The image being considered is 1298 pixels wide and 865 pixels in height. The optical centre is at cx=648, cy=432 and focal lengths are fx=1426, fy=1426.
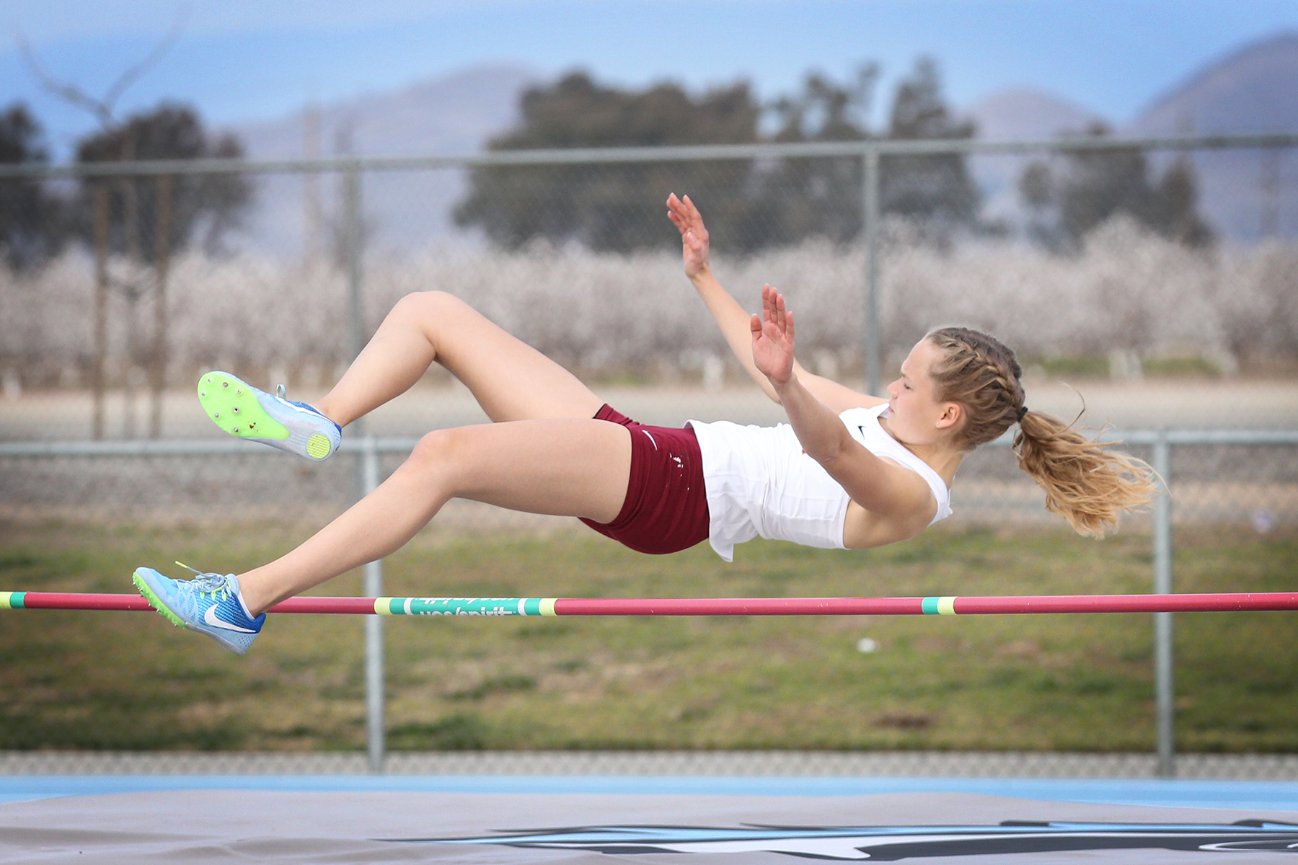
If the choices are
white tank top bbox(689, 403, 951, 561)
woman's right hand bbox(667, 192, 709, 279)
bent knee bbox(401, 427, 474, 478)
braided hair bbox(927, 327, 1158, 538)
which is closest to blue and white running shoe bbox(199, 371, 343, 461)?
bent knee bbox(401, 427, 474, 478)

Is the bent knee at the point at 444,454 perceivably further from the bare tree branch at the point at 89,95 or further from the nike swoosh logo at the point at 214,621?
the bare tree branch at the point at 89,95

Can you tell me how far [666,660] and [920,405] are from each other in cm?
367

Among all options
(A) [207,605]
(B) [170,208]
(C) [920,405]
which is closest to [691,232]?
(C) [920,405]

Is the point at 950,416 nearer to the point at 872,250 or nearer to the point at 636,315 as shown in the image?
the point at 872,250

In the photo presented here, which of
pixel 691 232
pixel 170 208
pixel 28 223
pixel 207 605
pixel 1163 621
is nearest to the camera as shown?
pixel 207 605

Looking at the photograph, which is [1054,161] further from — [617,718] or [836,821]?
[836,821]

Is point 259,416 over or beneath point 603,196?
Result: beneath

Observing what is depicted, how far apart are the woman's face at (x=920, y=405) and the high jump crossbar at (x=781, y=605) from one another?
16.3 inches

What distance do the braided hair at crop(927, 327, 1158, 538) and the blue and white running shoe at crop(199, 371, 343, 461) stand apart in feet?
4.87

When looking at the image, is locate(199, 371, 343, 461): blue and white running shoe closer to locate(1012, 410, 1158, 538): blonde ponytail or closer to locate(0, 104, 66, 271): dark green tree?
locate(1012, 410, 1158, 538): blonde ponytail

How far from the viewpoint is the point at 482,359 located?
11.7 feet

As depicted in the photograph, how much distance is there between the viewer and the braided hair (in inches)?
137

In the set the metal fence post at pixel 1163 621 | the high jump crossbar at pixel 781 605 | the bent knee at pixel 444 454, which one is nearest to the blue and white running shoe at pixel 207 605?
the high jump crossbar at pixel 781 605

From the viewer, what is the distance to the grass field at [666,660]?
6.30 m
